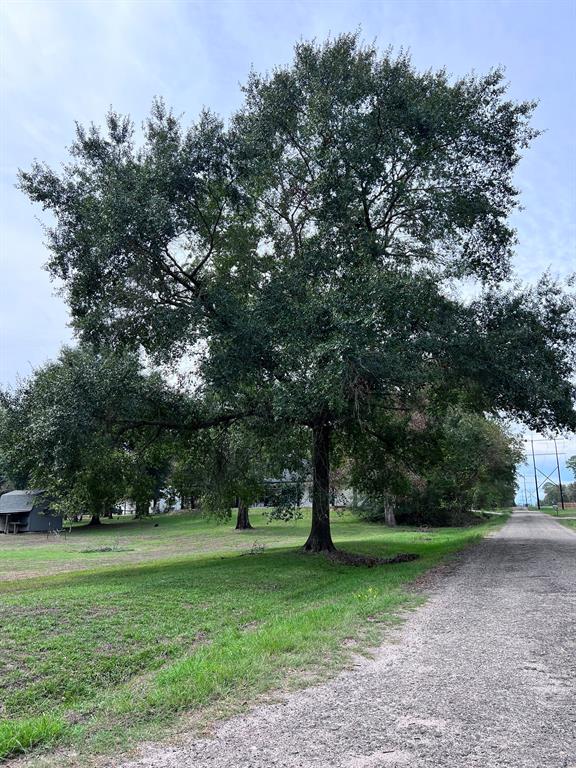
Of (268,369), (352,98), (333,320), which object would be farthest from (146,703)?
(352,98)

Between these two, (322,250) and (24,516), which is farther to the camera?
(24,516)

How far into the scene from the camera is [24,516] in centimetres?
5044

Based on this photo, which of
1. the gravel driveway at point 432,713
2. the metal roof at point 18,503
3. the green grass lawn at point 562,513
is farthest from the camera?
the green grass lawn at point 562,513

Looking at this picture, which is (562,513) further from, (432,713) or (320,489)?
(432,713)

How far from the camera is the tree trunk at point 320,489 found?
56.7 ft

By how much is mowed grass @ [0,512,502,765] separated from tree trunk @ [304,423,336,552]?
346 centimetres

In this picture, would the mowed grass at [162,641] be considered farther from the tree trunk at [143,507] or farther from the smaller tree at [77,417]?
the tree trunk at [143,507]

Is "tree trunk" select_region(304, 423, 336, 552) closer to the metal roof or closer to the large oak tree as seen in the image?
the large oak tree

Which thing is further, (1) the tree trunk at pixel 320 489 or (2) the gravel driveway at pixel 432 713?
(1) the tree trunk at pixel 320 489

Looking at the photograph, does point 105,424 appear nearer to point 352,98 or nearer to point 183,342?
point 183,342

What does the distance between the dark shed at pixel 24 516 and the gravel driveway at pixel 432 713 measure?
4937 centimetres

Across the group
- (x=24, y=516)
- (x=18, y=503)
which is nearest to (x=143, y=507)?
(x=18, y=503)

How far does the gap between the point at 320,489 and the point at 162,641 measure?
33.3 feet

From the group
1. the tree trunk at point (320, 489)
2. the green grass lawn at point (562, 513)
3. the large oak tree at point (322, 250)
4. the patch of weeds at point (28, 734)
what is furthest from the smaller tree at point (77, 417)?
the green grass lawn at point (562, 513)
